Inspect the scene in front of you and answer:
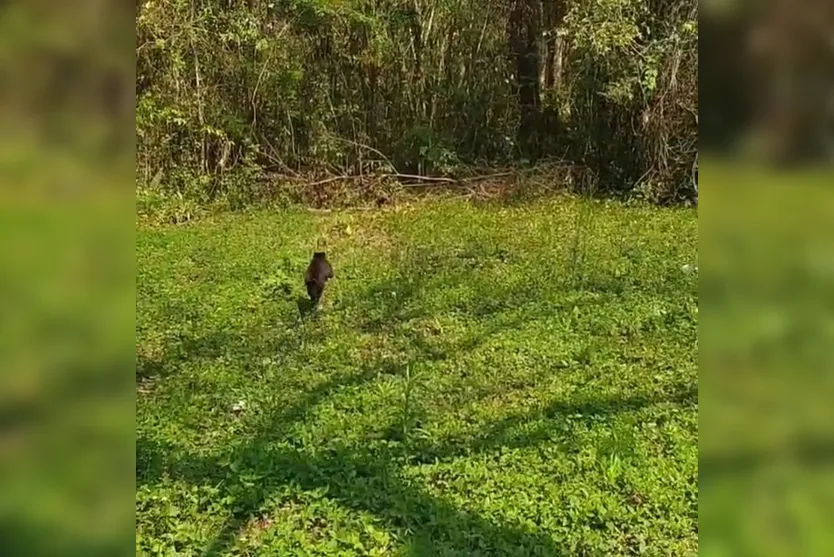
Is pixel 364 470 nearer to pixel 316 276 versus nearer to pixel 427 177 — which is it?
pixel 316 276

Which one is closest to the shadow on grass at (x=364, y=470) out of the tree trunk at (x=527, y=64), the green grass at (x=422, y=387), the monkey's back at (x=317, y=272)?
the green grass at (x=422, y=387)

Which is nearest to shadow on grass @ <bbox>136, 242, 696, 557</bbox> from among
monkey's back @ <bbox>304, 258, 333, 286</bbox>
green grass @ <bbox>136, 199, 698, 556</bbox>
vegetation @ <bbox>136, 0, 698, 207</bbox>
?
green grass @ <bbox>136, 199, 698, 556</bbox>

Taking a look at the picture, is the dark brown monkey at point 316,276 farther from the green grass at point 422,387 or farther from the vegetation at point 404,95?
the vegetation at point 404,95

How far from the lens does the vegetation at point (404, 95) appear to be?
5637mm

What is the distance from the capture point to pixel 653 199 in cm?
570

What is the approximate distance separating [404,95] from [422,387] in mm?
3470

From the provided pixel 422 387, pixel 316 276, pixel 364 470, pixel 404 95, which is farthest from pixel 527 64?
pixel 364 470

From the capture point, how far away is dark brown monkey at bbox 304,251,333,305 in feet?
13.0

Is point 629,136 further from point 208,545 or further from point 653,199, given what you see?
point 208,545

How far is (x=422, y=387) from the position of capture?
3242mm

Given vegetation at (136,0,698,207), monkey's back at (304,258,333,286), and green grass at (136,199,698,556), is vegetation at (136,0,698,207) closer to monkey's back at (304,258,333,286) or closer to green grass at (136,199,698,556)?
green grass at (136,199,698,556)

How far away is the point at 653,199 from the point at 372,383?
321 cm

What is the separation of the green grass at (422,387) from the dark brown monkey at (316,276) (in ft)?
0.34
